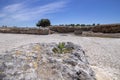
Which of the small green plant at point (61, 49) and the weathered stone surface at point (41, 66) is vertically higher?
the small green plant at point (61, 49)

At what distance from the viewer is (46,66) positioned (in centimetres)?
316

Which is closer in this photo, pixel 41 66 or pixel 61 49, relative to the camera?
pixel 41 66

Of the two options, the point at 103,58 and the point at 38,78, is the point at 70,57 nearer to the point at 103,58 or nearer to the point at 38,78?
the point at 38,78

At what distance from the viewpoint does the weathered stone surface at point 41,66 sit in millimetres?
2875

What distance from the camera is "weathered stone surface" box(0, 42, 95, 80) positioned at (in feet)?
9.43

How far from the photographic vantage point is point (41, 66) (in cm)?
315

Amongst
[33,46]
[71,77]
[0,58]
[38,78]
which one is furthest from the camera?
[33,46]

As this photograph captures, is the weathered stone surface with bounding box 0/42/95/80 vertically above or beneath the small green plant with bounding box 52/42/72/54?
beneath

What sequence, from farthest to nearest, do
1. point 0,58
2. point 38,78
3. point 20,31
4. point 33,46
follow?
point 20,31, point 33,46, point 0,58, point 38,78

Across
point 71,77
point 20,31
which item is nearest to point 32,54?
point 71,77

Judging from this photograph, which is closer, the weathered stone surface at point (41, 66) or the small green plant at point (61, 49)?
the weathered stone surface at point (41, 66)

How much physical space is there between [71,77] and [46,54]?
870 millimetres

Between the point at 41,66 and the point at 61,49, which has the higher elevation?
the point at 61,49

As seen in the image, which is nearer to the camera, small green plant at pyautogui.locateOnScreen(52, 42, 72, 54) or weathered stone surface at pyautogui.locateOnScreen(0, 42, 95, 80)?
weathered stone surface at pyautogui.locateOnScreen(0, 42, 95, 80)
